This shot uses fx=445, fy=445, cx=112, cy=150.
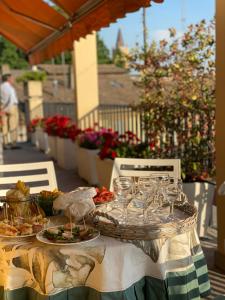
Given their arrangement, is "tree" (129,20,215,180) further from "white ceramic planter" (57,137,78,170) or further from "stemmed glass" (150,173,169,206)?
"white ceramic planter" (57,137,78,170)

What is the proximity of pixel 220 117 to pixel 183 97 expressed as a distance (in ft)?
5.65

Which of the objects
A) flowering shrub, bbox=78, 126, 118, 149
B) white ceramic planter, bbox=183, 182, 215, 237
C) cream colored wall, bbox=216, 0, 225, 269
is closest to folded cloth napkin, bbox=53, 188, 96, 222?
cream colored wall, bbox=216, 0, 225, 269

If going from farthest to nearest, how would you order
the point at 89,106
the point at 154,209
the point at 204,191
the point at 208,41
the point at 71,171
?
the point at 89,106, the point at 71,171, the point at 208,41, the point at 204,191, the point at 154,209

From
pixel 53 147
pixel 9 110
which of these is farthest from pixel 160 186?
pixel 9 110

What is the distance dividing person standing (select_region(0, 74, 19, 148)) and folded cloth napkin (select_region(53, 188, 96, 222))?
9089 millimetres

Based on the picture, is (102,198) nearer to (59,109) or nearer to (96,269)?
(96,269)

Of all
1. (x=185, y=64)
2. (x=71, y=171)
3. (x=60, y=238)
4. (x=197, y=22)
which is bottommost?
(x=71, y=171)

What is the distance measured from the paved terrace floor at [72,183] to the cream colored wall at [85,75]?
139 cm

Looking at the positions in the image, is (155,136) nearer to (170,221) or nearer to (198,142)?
(198,142)

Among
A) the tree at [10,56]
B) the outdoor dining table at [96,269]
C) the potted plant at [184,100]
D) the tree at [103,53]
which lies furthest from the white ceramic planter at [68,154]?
the tree at [103,53]

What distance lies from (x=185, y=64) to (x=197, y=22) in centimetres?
53

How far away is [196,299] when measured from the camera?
2258mm

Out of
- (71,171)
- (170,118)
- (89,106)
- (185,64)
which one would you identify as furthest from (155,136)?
(89,106)

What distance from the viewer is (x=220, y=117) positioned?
11.9ft
